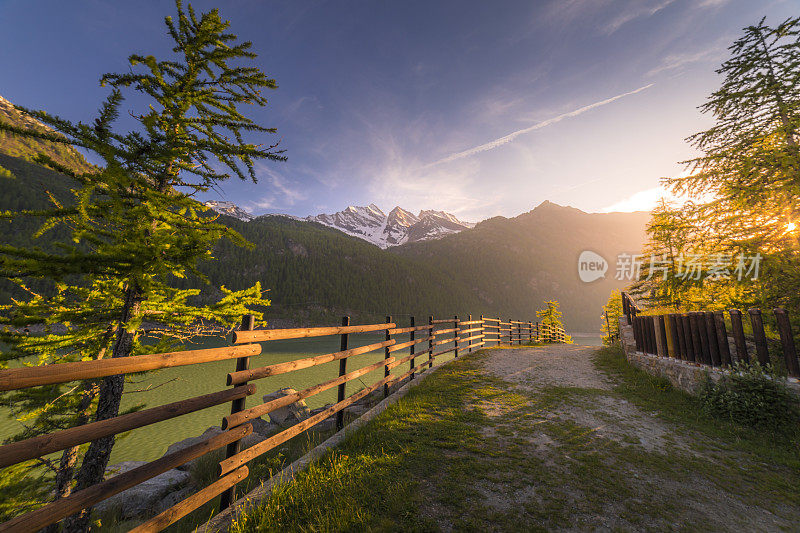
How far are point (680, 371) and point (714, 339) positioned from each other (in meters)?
1.24

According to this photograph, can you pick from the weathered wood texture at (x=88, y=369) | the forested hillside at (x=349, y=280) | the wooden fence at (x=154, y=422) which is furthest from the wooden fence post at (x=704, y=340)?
the forested hillside at (x=349, y=280)

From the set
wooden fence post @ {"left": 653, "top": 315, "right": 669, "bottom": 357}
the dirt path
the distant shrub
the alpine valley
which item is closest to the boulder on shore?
the dirt path

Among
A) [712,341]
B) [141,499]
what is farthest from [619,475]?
[141,499]

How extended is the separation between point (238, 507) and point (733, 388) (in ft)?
29.9

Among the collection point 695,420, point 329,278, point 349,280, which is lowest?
point 695,420

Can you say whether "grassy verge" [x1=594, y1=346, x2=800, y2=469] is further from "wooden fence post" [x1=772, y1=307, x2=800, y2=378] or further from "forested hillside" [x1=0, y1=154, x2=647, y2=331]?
"forested hillside" [x1=0, y1=154, x2=647, y2=331]

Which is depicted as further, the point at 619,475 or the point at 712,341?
the point at 712,341

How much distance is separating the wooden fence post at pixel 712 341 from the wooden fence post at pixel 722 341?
88 millimetres

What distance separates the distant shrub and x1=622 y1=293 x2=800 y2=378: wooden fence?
1.27 ft

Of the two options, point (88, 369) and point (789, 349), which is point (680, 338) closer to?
point (789, 349)

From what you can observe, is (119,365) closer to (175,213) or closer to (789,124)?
(175,213)

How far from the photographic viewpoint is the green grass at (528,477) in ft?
10.4

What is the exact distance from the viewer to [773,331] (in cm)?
767

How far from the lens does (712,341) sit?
698cm
